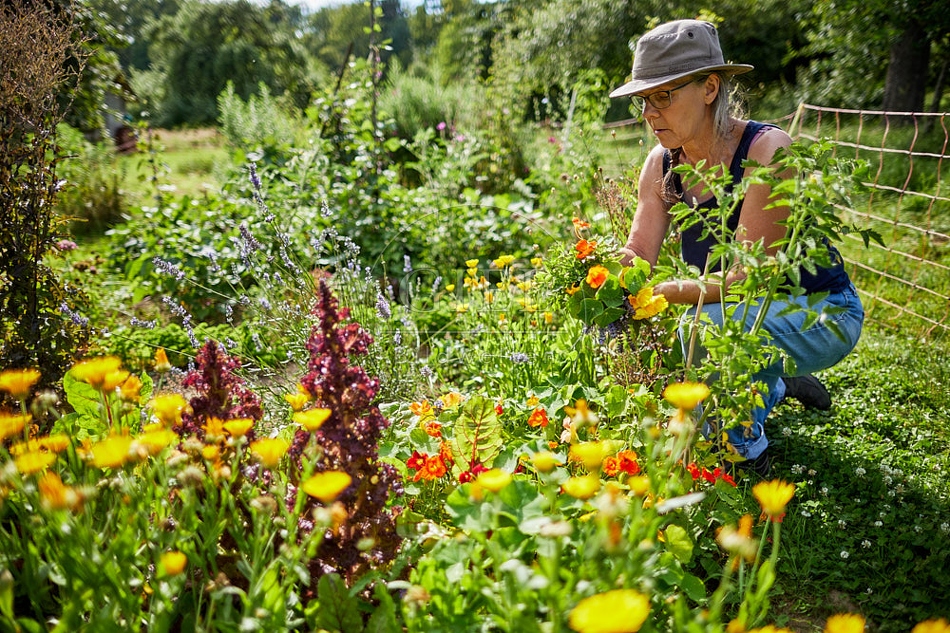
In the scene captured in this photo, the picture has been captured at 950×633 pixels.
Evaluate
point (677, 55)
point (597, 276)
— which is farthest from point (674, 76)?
point (597, 276)

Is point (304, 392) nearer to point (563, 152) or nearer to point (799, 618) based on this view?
point (799, 618)

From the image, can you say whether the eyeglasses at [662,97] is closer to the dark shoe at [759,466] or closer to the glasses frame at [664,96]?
the glasses frame at [664,96]

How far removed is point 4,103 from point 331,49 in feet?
164

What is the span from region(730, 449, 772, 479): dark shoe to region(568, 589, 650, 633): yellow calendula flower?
151 centimetres

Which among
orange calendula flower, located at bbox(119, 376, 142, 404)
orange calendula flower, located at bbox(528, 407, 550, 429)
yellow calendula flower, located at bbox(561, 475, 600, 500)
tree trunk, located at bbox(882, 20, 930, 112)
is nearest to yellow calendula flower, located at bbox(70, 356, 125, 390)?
orange calendula flower, located at bbox(119, 376, 142, 404)

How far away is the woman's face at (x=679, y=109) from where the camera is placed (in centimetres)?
197

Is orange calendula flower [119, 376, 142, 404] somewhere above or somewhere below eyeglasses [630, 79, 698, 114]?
below

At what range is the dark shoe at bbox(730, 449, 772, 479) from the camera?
206 centimetres

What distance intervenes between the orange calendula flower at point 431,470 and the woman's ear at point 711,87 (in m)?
1.45

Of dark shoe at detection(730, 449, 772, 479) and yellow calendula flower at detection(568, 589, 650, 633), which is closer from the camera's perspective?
yellow calendula flower at detection(568, 589, 650, 633)

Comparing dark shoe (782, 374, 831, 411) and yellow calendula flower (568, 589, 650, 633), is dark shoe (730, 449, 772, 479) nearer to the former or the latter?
dark shoe (782, 374, 831, 411)

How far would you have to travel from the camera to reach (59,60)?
1.99 meters

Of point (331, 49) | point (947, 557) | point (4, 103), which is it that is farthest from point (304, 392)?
point (331, 49)

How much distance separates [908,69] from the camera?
8430 millimetres
